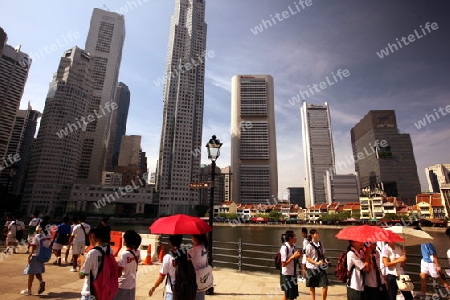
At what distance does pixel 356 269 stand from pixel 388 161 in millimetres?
168190

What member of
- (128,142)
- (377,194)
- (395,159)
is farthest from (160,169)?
(395,159)

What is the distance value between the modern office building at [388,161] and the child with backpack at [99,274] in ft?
493

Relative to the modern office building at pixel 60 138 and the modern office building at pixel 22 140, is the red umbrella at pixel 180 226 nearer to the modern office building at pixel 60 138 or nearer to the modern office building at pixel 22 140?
the modern office building at pixel 60 138

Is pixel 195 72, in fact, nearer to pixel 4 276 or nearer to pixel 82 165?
pixel 82 165

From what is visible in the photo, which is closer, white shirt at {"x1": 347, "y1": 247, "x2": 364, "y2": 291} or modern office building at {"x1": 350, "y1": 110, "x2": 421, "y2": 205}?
white shirt at {"x1": 347, "y1": 247, "x2": 364, "y2": 291}

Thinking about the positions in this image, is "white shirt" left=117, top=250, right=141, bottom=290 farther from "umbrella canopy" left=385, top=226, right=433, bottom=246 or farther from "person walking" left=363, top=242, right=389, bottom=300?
"umbrella canopy" left=385, top=226, right=433, bottom=246

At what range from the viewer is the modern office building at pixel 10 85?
125188 millimetres

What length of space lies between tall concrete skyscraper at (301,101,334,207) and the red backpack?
19021 cm

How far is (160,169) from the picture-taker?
430 ft

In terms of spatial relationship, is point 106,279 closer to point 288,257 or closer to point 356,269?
point 288,257

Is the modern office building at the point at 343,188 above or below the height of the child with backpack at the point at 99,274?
above

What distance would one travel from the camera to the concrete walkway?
6551mm

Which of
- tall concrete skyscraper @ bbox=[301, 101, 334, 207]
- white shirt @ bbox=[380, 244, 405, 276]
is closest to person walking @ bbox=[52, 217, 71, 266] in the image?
white shirt @ bbox=[380, 244, 405, 276]

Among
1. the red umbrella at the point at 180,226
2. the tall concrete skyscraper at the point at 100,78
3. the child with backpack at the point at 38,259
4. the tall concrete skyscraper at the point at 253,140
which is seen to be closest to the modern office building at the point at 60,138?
the tall concrete skyscraper at the point at 100,78
